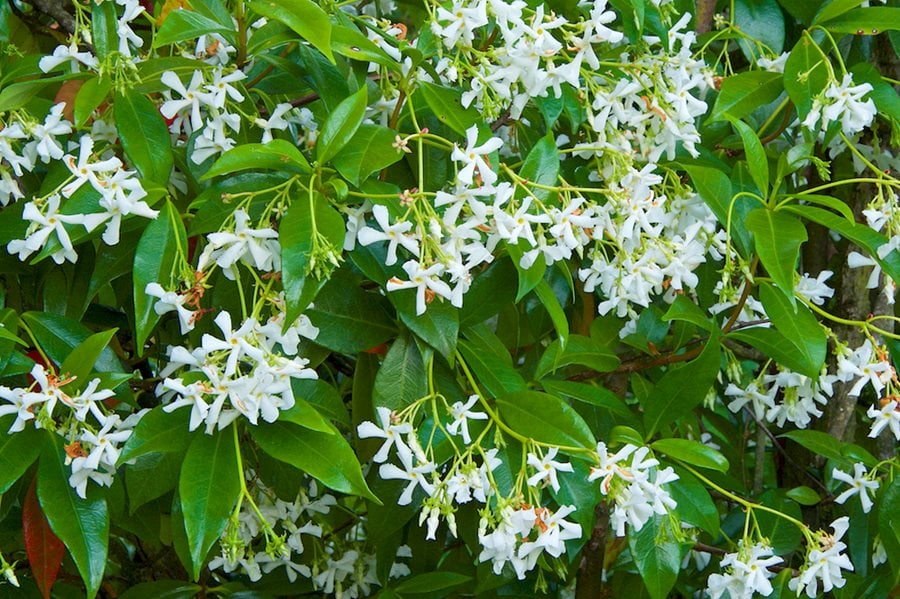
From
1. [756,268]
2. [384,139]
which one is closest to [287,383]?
[384,139]

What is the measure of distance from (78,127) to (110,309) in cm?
33

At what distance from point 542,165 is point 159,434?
1.37 feet

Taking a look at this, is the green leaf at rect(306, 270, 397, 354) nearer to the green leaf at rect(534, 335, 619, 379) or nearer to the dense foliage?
the dense foliage

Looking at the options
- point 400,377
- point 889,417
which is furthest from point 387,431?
point 889,417

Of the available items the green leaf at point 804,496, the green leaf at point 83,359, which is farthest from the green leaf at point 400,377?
the green leaf at point 804,496

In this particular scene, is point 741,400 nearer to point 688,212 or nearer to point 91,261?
point 688,212

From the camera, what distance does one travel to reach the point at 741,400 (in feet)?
4.29

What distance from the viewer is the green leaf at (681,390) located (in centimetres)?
110

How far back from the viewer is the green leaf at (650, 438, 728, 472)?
1.05 meters

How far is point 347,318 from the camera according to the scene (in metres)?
1.00

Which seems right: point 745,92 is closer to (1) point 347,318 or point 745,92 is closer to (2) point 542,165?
(2) point 542,165

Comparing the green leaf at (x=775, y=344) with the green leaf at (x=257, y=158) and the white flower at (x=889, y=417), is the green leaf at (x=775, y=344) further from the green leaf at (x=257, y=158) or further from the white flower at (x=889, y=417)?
the green leaf at (x=257, y=158)

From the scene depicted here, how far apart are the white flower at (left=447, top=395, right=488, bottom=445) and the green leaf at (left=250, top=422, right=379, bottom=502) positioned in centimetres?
9

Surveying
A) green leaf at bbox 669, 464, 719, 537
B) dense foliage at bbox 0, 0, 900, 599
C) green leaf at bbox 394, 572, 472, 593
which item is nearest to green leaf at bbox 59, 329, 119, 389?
dense foliage at bbox 0, 0, 900, 599
